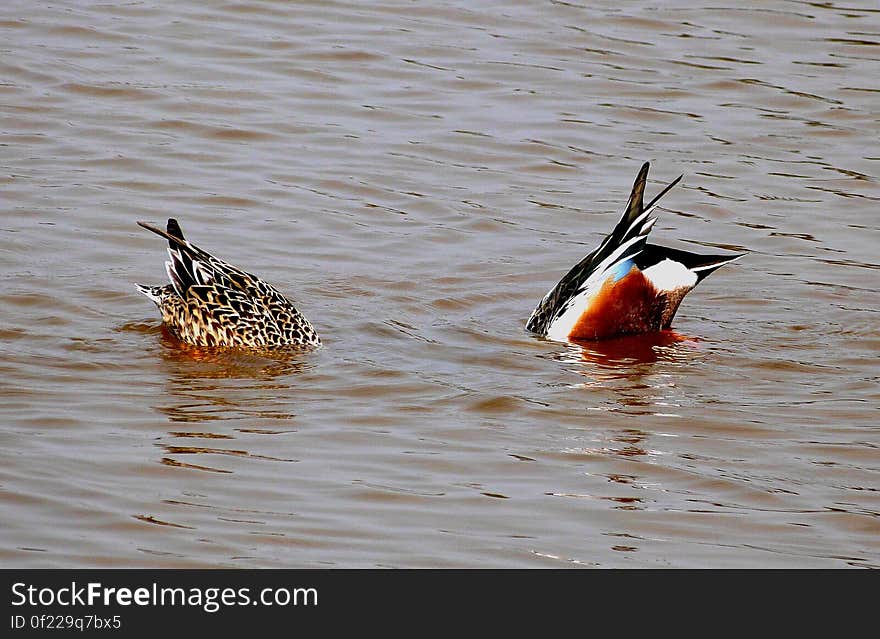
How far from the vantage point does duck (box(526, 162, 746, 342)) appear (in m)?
8.27

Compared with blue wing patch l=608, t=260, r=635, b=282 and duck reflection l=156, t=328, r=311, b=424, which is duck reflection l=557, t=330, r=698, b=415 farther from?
duck reflection l=156, t=328, r=311, b=424

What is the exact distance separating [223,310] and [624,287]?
234 centimetres

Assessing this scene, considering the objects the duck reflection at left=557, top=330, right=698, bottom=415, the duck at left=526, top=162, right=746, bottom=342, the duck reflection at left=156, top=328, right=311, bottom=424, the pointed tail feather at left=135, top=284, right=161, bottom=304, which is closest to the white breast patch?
the duck at left=526, top=162, right=746, bottom=342

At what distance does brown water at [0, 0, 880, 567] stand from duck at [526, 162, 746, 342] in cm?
16

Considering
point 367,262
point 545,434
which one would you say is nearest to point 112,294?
point 367,262

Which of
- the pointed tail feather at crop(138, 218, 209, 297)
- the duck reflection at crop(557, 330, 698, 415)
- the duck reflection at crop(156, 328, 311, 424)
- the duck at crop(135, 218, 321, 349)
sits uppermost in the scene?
the pointed tail feather at crop(138, 218, 209, 297)

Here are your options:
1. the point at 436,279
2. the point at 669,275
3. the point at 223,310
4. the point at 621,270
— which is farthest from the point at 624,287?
the point at 223,310

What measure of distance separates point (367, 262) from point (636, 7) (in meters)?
6.36

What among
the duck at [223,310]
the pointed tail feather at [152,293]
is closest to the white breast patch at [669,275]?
the duck at [223,310]

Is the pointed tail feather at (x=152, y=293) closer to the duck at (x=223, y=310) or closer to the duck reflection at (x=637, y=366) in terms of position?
the duck at (x=223, y=310)

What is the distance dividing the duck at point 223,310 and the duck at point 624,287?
1458 mm

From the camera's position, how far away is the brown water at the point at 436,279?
5418 mm

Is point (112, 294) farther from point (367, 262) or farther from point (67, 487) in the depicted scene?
point (67, 487)

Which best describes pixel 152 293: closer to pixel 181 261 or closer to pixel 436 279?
pixel 181 261
